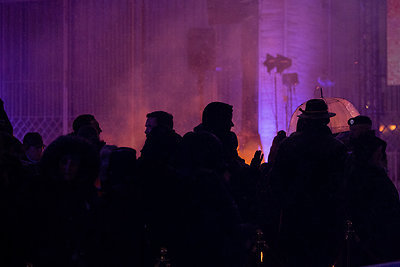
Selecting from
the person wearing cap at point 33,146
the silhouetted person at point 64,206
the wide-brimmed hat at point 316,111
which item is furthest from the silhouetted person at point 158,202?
the person wearing cap at point 33,146

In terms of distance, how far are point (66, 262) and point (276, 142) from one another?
3087 mm

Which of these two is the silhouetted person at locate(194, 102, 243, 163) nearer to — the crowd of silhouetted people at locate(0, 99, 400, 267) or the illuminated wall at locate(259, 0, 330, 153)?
the crowd of silhouetted people at locate(0, 99, 400, 267)

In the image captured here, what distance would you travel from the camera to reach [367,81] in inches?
384

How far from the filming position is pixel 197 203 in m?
2.87

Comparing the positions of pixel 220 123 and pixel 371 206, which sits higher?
pixel 220 123

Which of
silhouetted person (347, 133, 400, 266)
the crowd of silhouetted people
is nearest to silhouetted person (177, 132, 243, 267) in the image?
the crowd of silhouetted people

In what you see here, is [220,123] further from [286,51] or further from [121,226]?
[286,51]

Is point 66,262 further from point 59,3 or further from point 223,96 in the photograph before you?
point 59,3

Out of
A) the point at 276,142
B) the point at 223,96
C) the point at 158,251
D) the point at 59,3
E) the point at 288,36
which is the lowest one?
the point at 158,251

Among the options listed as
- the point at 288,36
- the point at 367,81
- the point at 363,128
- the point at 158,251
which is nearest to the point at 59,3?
the point at 288,36

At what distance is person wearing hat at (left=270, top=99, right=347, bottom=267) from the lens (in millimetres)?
3365

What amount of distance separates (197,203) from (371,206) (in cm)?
171

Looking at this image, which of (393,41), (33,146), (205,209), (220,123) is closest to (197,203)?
(205,209)

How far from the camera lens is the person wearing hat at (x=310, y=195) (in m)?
3.37
